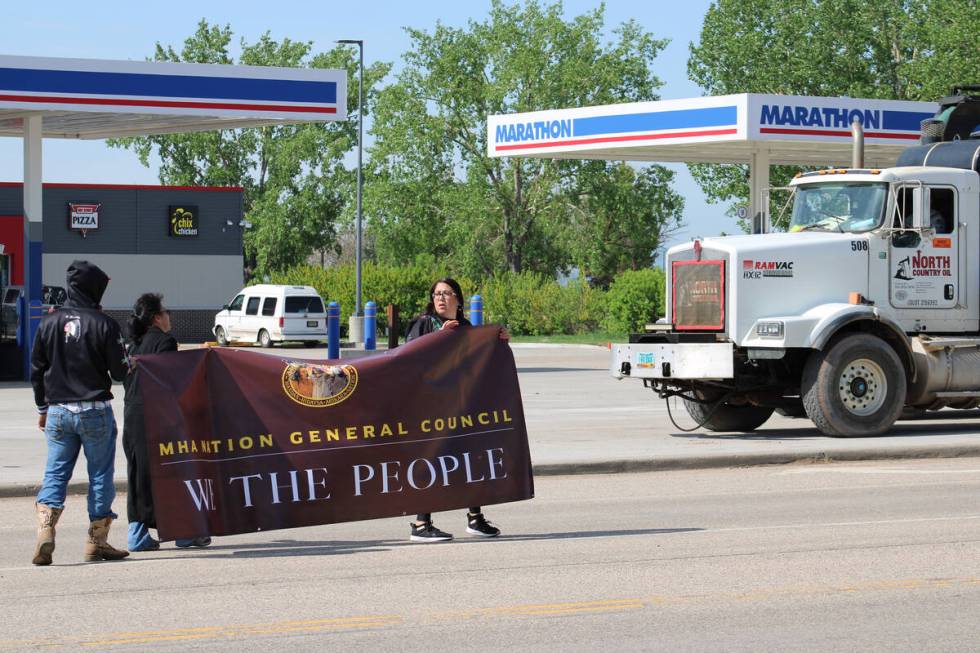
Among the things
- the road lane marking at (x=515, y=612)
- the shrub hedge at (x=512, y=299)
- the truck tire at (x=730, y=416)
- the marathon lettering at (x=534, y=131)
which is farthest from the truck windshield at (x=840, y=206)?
the shrub hedge at (x=512, y=299)

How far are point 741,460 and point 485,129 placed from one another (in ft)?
185

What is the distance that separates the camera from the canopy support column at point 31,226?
94.9 ft

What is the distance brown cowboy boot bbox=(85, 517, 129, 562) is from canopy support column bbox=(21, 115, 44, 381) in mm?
19380

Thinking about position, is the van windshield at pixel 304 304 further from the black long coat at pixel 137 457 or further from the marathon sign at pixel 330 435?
the black long coat at pixel 137 457

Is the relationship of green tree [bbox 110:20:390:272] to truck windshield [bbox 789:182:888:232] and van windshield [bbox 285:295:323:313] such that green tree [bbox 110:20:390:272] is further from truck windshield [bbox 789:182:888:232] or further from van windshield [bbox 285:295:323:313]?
truck windshield [bbox 789:182:888:232]

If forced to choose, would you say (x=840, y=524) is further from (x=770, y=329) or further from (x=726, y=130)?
(x=726, y=130)

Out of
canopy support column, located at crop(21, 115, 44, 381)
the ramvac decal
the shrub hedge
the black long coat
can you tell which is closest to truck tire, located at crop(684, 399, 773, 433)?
the ramvac decal

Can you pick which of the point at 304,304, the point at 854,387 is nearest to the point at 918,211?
the point at 854,387

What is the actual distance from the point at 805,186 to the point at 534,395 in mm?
7794

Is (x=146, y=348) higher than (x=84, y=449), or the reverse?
(x=146, y=348)

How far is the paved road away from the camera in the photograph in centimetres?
758

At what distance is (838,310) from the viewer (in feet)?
57.0

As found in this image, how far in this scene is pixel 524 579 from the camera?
30.0 ft

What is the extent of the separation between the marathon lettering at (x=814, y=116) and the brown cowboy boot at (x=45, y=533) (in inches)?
1066
